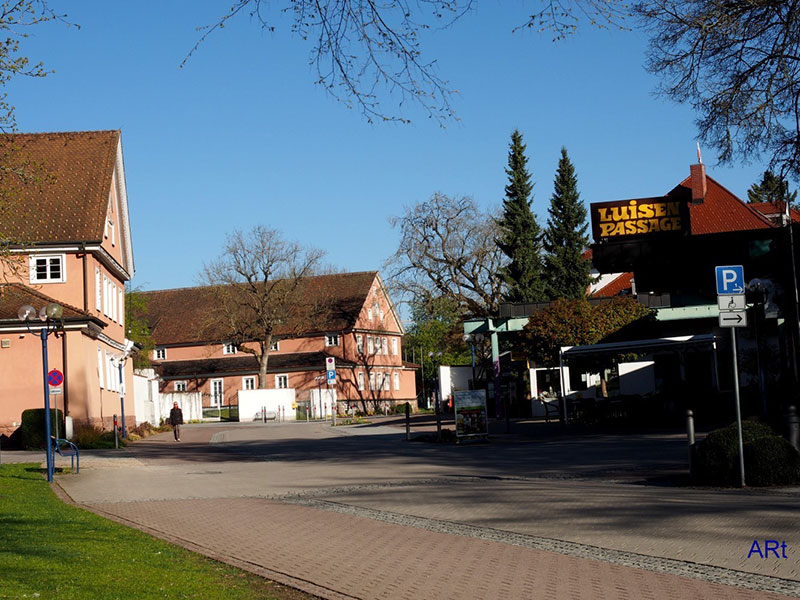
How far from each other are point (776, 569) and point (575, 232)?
203ft

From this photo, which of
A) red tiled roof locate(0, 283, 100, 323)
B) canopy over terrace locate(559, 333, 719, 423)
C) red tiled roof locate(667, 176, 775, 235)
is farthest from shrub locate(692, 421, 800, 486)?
red tiled roof locate(667, 176, 775, 235)

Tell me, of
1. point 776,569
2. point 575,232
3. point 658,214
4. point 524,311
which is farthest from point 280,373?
point 776,569

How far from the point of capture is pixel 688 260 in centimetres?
4025

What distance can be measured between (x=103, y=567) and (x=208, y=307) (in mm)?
78427

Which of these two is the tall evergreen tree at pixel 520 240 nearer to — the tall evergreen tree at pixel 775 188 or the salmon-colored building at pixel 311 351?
the salmon-colored building at pixel 311 351

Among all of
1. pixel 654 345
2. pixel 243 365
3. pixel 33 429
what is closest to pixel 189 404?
pixel 243 365

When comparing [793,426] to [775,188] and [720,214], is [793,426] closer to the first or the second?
[775,188]

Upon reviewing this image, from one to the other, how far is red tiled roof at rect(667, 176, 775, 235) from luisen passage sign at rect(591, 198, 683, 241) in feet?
34.9

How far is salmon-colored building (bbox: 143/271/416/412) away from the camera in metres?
80.1

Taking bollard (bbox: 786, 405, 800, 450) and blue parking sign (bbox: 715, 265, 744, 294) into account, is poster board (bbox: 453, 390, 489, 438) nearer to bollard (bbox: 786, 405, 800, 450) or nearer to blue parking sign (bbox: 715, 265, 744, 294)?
bollard (bbox: 786, 405, 800, 450)

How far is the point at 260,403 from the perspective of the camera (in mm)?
63781

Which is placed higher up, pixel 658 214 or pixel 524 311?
pixel 658 214

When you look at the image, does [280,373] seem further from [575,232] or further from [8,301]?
[8,301]

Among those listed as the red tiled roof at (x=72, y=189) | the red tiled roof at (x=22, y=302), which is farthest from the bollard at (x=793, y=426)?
the red tiled roof at (x=72, y=189)
